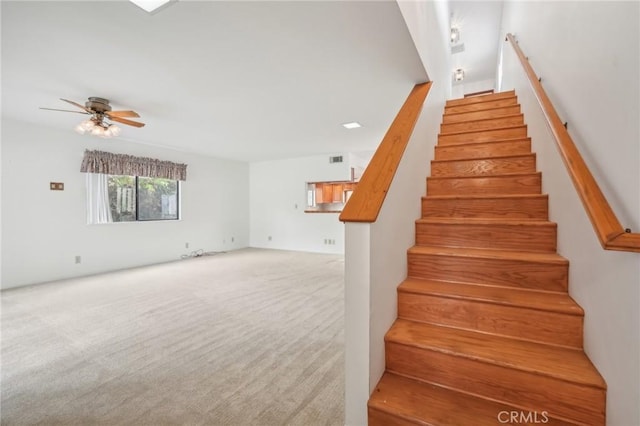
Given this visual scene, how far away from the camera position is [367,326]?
1203 mm

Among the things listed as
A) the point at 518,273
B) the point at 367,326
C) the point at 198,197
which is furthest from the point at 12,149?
the point at 518,273

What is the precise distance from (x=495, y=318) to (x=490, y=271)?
0.31m

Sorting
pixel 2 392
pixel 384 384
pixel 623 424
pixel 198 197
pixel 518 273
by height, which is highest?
pixel 198 197

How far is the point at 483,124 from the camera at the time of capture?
3.02m

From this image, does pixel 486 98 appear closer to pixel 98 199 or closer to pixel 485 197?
pixel 485 197

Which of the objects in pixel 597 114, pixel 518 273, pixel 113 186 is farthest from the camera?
pixel 113 186

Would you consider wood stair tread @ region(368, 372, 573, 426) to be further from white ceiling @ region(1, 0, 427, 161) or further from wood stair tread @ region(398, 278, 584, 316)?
white ceiling @ region(1, 0, 427, 161)

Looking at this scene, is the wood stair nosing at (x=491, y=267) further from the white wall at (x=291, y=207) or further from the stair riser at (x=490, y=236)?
the white wall at (x=291, y=207)

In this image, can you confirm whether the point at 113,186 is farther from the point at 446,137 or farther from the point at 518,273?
the point at 518,273

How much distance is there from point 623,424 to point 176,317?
3140mm

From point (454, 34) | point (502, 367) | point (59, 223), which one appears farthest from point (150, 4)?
point (454, 34)

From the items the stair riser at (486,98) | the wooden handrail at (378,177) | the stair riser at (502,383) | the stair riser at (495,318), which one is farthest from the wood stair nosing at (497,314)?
the stair riser at (486,98)

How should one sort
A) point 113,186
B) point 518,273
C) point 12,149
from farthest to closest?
point 113,186
point 12,149
point 518,273

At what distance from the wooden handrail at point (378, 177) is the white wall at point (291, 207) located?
15.6 ft
